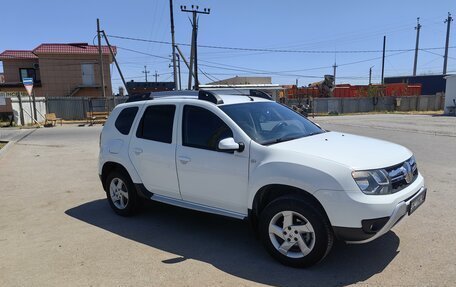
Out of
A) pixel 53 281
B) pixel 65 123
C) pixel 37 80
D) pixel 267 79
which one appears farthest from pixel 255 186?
pixel 267 79

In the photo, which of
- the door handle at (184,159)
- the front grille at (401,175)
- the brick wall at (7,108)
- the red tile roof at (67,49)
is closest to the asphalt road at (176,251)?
the front grille at (401,175)

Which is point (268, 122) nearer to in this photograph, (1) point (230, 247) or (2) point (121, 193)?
(1) point (230, 247)

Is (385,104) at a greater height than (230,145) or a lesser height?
lesser

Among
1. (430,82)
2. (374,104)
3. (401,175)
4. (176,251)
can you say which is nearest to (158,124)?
(176,251)

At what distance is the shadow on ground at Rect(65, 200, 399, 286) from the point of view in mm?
3627

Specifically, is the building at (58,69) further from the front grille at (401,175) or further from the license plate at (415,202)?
the license plate at (415,202)

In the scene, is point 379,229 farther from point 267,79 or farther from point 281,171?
point 267,79

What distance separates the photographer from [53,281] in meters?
3.65

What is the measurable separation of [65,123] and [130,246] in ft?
83.9

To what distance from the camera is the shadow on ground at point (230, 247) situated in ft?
11.9

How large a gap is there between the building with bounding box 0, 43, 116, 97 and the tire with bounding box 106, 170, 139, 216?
35.3 metres

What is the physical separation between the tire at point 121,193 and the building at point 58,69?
35.3 meters

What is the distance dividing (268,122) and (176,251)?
1868 millimetres

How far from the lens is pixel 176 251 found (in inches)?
168
